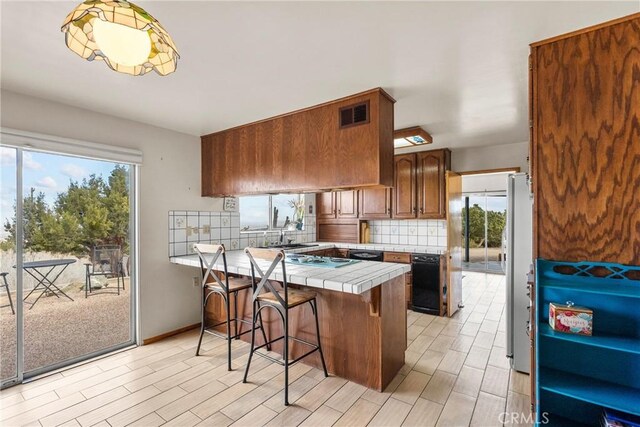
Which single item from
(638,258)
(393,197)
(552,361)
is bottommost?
(552,361)

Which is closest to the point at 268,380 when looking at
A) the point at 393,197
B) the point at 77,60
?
the point at 77,60

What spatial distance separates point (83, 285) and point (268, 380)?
1.91 meters

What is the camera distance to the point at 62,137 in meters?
2.54

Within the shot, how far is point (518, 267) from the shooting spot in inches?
99.7

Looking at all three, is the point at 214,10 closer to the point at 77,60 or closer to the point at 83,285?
the point at 77,60

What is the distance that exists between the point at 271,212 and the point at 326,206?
1101mm

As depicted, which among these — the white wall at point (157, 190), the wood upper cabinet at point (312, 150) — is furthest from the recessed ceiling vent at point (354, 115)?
the white wall at point (157, 190)

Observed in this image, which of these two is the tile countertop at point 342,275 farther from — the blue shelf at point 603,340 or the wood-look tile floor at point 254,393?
the blue shelf at point 603,340

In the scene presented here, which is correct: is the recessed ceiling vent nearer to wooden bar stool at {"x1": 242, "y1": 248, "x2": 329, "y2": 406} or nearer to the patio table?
wooden bar stool at {"x1": 242, "y1": 248, "x2": 329, "y2": 406}

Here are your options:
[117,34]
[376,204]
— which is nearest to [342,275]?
[117,34]

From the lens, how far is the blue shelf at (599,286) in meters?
1.35

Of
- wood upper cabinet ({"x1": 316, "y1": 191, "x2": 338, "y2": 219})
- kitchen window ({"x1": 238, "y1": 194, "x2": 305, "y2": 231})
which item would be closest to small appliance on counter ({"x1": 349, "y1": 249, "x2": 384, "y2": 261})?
wood upper cabinet ({"x1": 316, "y1": 191, "x2": 338, "y2": 219})

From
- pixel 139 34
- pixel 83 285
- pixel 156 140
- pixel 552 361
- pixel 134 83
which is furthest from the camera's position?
pixel 156 140

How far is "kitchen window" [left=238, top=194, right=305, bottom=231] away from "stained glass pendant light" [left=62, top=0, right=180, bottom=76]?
2.91 meters
